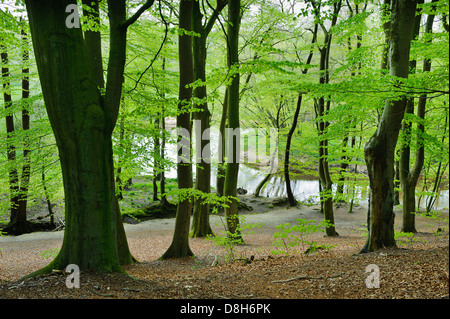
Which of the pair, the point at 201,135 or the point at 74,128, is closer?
the point at 74,128

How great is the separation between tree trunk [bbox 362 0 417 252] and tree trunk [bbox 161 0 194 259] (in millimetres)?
4063

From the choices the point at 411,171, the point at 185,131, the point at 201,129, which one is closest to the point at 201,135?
the point at 201,129

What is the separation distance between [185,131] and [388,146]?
445 centimetres

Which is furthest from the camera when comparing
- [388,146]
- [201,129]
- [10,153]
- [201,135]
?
[10,153]

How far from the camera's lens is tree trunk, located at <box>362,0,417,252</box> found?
586 cm

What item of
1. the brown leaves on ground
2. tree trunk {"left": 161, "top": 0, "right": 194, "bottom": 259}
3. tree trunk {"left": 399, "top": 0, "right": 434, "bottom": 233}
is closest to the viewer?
the brown leaves on ground

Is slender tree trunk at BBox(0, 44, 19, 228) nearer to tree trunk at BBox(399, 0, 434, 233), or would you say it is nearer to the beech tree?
the beech tree

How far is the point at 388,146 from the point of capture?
6.01 metres

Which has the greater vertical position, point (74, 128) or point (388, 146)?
point (74, 128)

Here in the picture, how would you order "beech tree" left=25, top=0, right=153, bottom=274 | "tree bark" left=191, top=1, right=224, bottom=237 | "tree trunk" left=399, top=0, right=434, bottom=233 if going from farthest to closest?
1. "tree trunk" left=399, top=0, right=434, bottom=233
2. "tree bark" left=191, top=1, right=224, bottom=237
3. "beech tree" left=25, top=0, right=153, bottom=274

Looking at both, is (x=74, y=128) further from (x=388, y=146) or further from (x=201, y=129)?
(x=201, y=129)

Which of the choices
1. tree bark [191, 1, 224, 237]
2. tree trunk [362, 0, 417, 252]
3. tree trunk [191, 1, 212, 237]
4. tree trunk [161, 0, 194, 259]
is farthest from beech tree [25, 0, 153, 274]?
tree trunk [362, 0, 417, 252]

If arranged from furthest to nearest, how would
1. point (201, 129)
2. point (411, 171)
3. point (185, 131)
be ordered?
point (201, 129), point (411, 171), point (185, 131)
